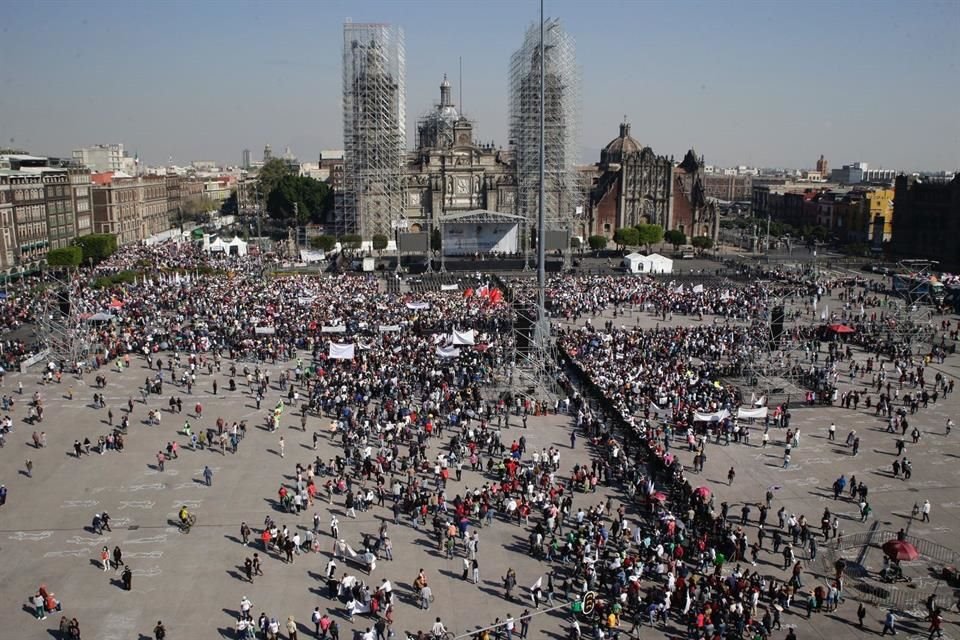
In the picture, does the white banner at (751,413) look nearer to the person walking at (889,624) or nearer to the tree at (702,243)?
the person walking at (889,624)

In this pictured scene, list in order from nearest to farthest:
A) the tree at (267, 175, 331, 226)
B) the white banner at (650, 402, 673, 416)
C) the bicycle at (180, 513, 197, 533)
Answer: the bicycle at (180, 513, 197, 533), the white banner at (650, 402, 673, 416), the tree at (267, 175, 331, 226)

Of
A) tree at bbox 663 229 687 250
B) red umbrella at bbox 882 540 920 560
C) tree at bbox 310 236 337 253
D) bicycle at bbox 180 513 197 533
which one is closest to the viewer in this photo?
red umbrella at bbox 882 540 920 560

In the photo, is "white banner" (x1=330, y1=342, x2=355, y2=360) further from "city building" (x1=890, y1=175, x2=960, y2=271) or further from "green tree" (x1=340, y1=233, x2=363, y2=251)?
"city building" (x1=890, y1=175, x2=960, y2=271)

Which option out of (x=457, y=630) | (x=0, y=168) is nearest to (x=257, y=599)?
(x=457, y=630)

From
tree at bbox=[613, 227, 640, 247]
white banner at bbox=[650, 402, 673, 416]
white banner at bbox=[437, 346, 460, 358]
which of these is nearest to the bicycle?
white banner at bbox=[437, 346, 460, 358]

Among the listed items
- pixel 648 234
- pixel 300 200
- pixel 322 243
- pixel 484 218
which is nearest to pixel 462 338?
pixel 484 218

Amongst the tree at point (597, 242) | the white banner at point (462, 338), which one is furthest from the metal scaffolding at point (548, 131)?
the white banner at point (462, 338)
